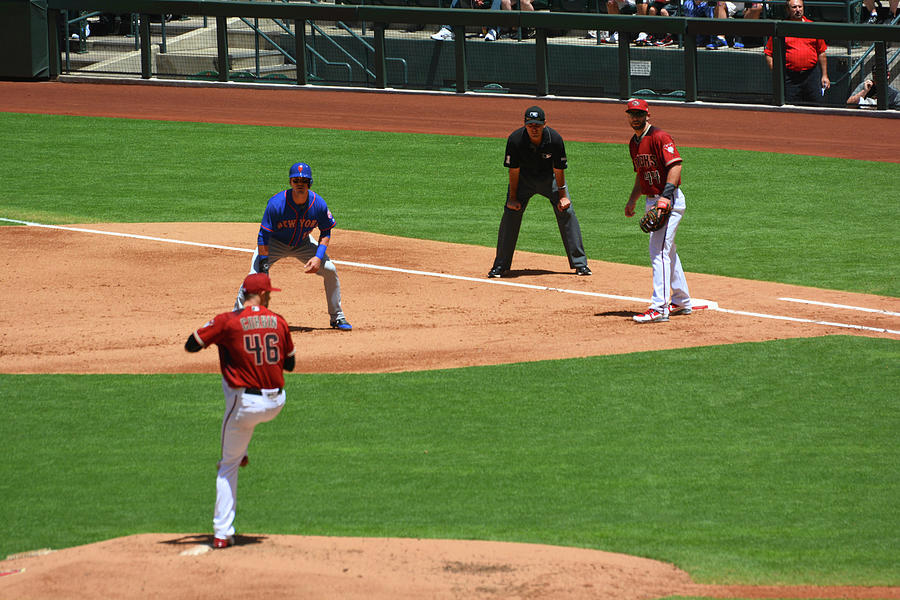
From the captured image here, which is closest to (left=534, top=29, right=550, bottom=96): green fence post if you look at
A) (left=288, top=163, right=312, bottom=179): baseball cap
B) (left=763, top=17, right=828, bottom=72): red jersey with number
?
(left=763, top=17, right=828, bottom=72): red jersey with number

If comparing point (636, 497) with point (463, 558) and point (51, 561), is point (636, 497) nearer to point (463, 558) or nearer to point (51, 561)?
point (463, 558)

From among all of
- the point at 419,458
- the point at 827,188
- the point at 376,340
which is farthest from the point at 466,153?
the point at 419,458

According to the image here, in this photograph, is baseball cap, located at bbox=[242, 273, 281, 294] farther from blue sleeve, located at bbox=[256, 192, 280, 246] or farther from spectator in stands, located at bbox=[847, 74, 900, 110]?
spectator in stands, located at bbox=[847, 74, 900, 110]

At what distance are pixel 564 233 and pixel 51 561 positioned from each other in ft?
25.8

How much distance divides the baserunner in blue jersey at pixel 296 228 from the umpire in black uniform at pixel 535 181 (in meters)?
2.55

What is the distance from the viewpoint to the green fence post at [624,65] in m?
23.5

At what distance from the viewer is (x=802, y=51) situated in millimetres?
21719

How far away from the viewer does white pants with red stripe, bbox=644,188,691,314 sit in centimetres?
1052

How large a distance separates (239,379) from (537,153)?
678cm

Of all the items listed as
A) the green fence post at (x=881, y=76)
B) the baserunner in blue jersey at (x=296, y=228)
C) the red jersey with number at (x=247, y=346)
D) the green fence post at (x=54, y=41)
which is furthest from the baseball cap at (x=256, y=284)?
the green fence post at (x=54, y=41)

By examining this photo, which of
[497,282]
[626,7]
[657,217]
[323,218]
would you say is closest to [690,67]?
[626,7]

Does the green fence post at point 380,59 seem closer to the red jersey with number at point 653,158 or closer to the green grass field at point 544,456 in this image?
the green grass field at point 544,456

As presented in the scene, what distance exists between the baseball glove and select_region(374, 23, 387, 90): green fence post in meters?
16.2

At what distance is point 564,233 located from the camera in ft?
42.1
